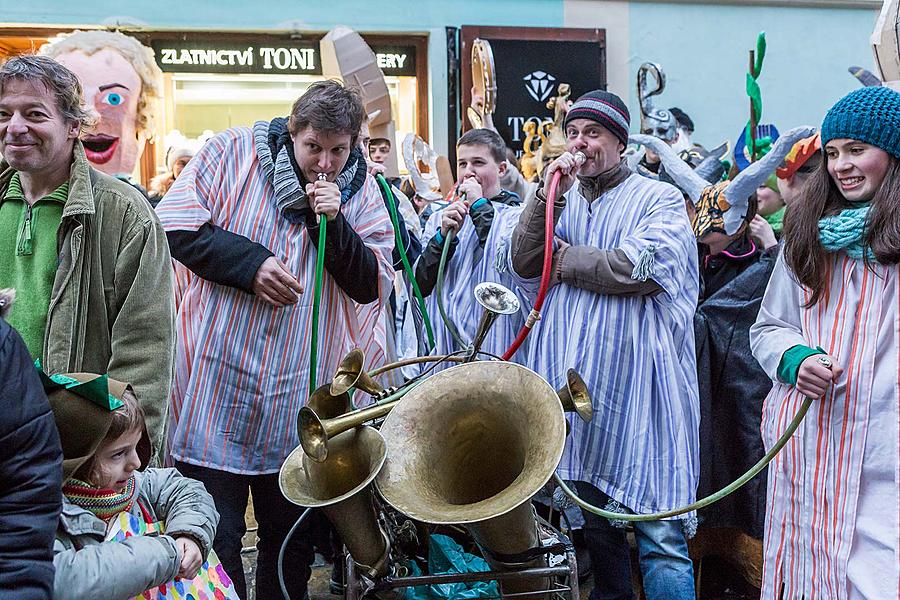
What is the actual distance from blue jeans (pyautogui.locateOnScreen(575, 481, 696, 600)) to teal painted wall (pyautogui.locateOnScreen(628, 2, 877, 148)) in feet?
21.3

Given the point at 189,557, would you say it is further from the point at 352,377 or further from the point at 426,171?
the point at 426,171

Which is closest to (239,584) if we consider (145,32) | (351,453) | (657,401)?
(351,453)

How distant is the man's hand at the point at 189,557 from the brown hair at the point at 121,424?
0.25 metres

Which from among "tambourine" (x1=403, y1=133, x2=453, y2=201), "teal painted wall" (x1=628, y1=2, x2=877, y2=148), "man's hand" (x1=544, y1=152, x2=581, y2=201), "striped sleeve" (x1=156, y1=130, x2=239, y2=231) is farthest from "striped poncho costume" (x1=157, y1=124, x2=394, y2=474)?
"teal painted wall" (x1=628, y1=2, x2=877, y2=148)

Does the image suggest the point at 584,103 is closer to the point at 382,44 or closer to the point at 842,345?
the point at 842,345

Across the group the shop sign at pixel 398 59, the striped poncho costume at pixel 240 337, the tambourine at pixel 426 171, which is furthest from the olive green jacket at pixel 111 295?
the shop sign at pixel 398 59

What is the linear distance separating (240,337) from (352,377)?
55 centimetres

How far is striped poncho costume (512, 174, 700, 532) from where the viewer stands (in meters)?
3.16

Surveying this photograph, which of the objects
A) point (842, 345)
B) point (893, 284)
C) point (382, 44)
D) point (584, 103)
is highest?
point (382, 44)

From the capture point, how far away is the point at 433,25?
872 cm

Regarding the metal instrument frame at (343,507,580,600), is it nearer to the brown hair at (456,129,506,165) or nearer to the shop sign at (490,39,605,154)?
the brown hair at (456,129,506,165)

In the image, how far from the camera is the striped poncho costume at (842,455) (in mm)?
2445

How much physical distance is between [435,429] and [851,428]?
113 centimetres

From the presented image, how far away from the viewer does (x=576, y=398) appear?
2701mm
